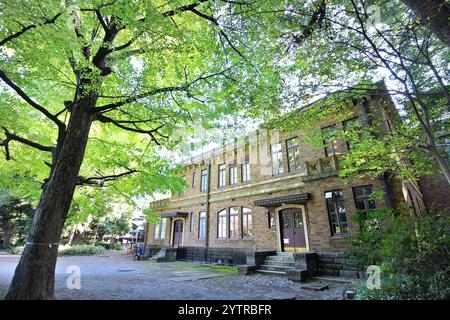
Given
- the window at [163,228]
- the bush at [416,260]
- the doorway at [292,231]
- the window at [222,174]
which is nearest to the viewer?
the bush at [416,260]

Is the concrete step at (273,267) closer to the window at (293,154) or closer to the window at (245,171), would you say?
the window at (293,154)

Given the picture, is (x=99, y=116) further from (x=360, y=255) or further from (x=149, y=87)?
(x=360, y=255)

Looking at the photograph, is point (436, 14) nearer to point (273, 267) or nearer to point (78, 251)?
point (273, 267)

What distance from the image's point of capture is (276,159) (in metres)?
14.5

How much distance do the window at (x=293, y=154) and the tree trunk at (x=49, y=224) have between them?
10.6 metres

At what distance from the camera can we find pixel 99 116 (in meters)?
6.47

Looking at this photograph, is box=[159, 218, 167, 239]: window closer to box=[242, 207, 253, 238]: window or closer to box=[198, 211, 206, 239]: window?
box=[198, 211, 206, 239]: window

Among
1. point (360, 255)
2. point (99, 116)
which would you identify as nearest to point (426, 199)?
point (360, 255)

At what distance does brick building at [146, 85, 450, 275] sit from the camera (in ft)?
34.6

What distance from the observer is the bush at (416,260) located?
4.07 metres

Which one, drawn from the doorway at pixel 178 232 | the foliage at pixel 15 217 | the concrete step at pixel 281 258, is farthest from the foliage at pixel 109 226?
the concrete step at pixel 281 258

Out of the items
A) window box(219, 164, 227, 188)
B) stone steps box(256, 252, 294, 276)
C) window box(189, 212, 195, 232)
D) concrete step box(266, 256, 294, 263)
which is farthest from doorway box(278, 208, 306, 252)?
window box(189, 212, 195, 232)
